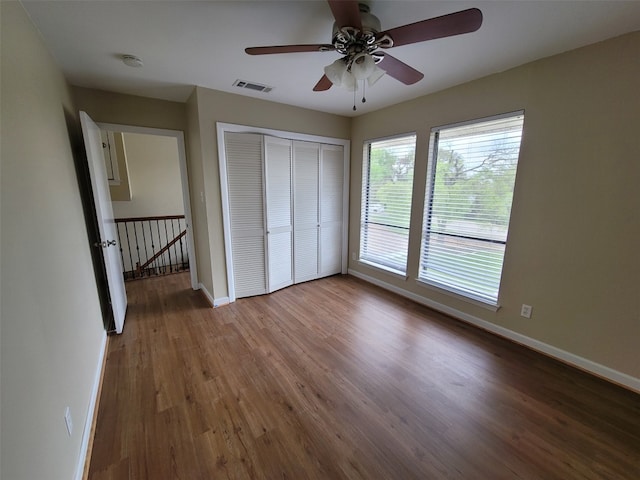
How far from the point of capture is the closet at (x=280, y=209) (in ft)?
10.2

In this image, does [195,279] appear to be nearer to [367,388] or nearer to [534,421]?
[367,388]

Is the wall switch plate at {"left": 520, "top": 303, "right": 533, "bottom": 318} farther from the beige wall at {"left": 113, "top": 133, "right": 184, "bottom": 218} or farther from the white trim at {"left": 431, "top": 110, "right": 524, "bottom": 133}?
the beige wall at {"left": 113, "top": 133, "right": 184, "bottom": 218}

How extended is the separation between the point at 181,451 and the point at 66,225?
1622 mm

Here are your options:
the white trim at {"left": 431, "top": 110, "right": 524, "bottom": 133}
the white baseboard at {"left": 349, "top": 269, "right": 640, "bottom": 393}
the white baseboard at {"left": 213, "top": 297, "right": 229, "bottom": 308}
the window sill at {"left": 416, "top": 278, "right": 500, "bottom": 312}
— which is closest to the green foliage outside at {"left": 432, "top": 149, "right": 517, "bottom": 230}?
the white trim at {"left": 431, "top": 110, "right": 524, "bottom": 133}

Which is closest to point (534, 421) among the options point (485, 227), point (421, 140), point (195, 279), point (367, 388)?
point (367, 388)

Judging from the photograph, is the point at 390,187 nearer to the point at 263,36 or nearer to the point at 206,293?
the point at 263,36

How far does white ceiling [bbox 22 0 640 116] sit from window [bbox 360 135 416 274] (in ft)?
2.81

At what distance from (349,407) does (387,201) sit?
2.51 metres

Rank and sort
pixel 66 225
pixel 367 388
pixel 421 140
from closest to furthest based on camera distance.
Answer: pixel 66 225 < pixel 367 388 < pixel 421 140

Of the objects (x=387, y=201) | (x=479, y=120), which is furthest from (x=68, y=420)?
(x=479, y=120)

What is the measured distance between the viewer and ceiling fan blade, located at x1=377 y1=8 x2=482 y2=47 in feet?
3.87

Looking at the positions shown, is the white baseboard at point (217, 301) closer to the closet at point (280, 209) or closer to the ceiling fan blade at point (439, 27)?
the closet at point (280, 209)

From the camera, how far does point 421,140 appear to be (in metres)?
2.99

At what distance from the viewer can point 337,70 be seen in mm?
1666
